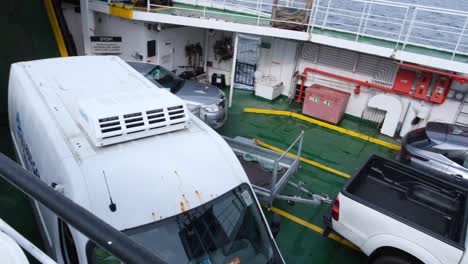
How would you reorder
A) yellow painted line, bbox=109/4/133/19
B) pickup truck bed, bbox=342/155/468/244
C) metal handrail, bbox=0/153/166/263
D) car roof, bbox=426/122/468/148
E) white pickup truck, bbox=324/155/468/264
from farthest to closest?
1. yellow painted line, bbox=109/4/133/19
2. car roof, bbox=426/122/468/148
3. pickup truck bed, bbox=342/155/468/244
4. white pickup truck, bbox=324/155/468/264
5. metal handrail, bbox=0/153/166/263

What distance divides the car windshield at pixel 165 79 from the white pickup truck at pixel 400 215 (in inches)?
224

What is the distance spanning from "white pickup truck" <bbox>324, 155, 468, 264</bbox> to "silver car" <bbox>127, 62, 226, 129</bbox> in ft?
14.1

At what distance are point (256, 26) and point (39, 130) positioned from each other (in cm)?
788

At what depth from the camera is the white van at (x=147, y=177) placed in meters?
3.03

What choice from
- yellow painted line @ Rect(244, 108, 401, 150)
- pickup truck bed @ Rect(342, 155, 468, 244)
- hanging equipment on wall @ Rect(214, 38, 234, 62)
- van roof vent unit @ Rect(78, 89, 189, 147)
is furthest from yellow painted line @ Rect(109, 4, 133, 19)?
pickup truck bed @ Rect(342, 155, 468, 244)

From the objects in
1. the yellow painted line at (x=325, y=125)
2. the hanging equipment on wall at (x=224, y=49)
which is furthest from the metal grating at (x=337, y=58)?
the hanging equipment on wall at (x=224, y=49)

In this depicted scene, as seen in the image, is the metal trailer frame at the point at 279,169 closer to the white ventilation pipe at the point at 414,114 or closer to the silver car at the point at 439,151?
the silver car at the point at 439,151

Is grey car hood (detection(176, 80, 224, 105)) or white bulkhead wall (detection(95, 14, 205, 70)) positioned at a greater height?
white bulkhead wall (detection(95, 14, 205, 70))

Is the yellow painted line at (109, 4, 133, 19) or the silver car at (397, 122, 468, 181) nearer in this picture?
the silver car at (397, 122, 468, 181)

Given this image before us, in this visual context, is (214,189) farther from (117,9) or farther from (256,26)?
(117,9)

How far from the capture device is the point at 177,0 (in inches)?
536

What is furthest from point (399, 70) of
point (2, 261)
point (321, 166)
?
point (2, 261)

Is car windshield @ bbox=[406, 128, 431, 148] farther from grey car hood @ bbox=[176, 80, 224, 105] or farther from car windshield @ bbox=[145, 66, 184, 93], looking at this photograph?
car windshield @ bbox=[145, 66, 184, 93]

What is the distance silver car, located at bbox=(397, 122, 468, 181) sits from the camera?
7.16 meters
